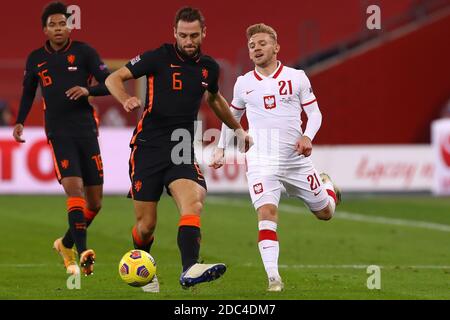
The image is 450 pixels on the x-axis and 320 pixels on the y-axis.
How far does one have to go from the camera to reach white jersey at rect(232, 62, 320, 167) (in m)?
10.9

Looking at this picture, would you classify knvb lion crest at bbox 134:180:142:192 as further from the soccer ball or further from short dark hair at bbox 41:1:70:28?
short dark hair at bbox 41:1:70:28

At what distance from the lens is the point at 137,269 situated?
997 cm

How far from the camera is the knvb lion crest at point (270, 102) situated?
35.9 ft

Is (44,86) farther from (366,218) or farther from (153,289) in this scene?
(366,218)

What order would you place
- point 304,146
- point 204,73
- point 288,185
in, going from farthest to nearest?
point 288,185 → point 304,146 → point 204,73

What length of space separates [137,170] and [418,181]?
16062 mm

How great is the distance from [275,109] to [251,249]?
446 centimetres

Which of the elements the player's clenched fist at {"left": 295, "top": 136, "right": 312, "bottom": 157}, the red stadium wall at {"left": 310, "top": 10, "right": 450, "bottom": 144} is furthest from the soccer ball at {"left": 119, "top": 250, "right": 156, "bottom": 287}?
the red stadium wall at {"left": 310, "top": 10, "right": 450, "bottom": 144}

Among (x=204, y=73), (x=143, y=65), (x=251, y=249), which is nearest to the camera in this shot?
(x=143, y=65)

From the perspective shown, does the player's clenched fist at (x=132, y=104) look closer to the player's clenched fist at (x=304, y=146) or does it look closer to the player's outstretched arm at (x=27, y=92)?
the player's clenched fist at (x=304, y=146)
